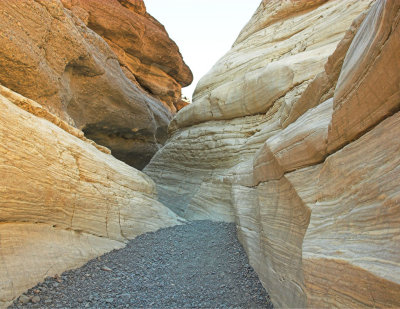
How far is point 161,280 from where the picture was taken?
14.5 feet

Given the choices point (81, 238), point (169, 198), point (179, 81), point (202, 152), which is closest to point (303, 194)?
point (81, 238)

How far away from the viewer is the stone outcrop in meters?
3.84

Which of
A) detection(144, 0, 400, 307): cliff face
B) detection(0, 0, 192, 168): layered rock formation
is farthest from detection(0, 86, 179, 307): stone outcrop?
detection(144, 0, 400, 307): cliff face

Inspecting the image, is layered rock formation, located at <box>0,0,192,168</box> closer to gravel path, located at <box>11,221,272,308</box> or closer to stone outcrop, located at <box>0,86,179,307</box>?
stone outcrop, located at <box>0,86,179,307</box>

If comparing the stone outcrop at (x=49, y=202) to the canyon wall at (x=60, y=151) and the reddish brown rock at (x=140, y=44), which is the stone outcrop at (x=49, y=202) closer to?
the canyon wall at (x=60, y=151)

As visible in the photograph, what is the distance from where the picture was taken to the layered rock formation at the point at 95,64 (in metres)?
6.80

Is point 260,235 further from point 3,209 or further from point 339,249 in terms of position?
point 3,209

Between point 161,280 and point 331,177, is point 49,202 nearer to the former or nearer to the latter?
point 161,280

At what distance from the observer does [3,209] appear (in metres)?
3.86

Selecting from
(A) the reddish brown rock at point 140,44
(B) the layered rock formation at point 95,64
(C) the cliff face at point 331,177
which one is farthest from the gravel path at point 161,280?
(A) the reddish brown rock at point 140,44

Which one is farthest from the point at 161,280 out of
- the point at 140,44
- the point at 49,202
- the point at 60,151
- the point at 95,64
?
the point at 140,44

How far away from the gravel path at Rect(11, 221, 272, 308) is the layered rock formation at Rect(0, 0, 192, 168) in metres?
5.04

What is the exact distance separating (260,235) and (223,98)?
6025 millimetres

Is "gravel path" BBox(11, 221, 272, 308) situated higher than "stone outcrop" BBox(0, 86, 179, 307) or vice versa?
"stone outcrop" BBox(0, 86, 179, 307)
